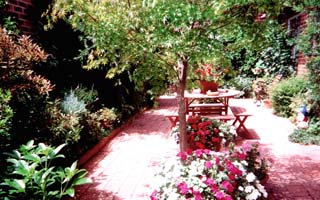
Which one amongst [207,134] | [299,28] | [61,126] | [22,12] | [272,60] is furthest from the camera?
[272,60]

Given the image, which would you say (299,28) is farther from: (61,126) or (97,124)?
(61,126)

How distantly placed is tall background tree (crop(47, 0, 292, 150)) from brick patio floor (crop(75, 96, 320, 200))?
1633mm

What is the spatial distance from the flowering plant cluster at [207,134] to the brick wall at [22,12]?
10.7 feet

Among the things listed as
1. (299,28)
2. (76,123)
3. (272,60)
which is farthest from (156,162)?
(272,60)

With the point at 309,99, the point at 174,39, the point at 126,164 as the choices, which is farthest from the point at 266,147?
the point at 174,39

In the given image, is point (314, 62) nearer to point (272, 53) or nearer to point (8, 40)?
point (272, 53)

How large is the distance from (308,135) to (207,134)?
8.83 feet

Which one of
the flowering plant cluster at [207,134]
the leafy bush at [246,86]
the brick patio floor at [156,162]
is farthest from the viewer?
the leafy bush at [246,86]

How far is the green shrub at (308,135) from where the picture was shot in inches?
241

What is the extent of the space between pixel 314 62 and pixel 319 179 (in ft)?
10.8

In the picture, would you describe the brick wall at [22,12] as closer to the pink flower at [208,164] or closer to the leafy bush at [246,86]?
the pink flower at [208,164]

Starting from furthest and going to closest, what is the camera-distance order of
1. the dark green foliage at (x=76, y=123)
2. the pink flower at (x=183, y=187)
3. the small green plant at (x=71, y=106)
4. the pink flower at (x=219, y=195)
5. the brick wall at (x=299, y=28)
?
the brick wall at (x=299, y=28)
the small green plant at (x=71, y=106)
the dark green foliage at (x=76, y=123)
the pink flower at (x=183, y=187)
the pink flower at (x=219, y=195)

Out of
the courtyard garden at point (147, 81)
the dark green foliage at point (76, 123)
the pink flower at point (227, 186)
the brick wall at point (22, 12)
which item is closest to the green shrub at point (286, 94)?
the courtyard garden at point (147, 81)

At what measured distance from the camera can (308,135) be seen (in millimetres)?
6328
